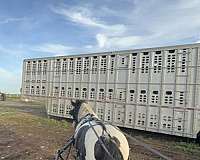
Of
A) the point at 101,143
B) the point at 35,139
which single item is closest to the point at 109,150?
the point at 101,143

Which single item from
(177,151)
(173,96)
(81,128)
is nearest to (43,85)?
(173,96)

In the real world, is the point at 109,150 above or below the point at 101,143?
below

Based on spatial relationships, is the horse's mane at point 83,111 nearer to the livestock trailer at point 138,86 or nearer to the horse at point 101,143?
the horse at point 101,143

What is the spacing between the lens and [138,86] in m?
13.2

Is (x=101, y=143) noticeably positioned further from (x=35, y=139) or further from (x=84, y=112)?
(x=35, y=139)

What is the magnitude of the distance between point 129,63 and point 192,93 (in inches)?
134

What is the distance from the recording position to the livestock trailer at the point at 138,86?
1165 centimetres

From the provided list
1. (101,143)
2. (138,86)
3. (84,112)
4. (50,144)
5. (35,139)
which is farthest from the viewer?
(138,86)

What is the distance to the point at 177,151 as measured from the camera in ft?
32.7

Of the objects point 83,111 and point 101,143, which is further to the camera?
point 83,111

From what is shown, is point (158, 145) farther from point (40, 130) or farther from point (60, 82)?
point (60, 82)

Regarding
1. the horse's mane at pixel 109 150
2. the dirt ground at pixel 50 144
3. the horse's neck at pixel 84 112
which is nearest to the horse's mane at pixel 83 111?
the horse's neck at pixel 84 112

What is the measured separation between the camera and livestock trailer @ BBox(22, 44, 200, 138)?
1165cm

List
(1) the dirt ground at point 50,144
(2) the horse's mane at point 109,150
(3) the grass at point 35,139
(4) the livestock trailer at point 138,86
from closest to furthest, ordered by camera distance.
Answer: (2) the horse's mane at point 109,150 < (1) the dirt ground at point 50,144 < (3) the grass at point 35,139 < (4) the livestock trailer at point 138,86
